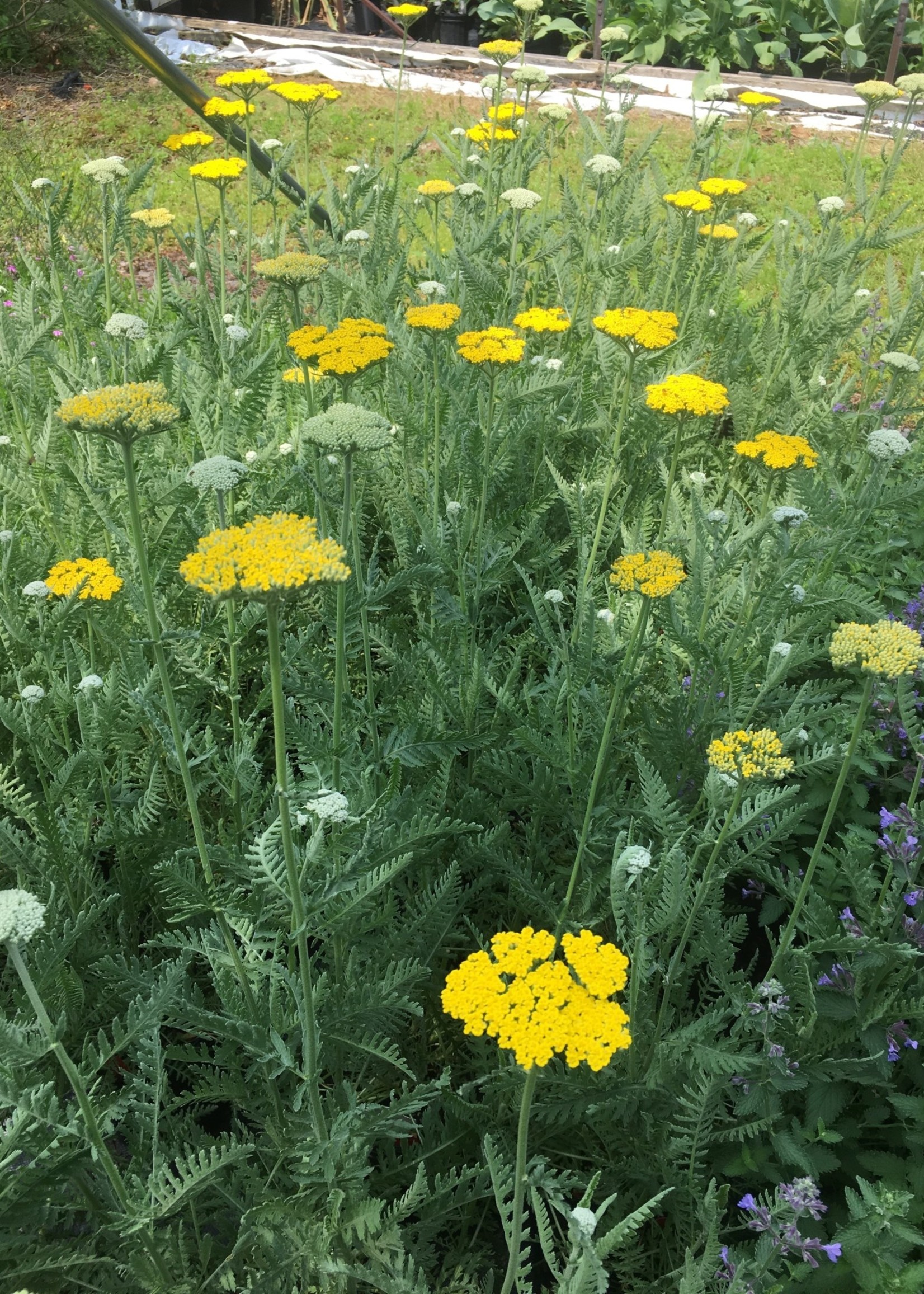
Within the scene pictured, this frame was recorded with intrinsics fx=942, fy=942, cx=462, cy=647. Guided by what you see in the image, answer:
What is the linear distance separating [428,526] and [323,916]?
3.49 ft

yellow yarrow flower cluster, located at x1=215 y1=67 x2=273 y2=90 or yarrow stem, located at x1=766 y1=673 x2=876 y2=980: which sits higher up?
yellow yarrow flower cluster, located at x1=215 y1=67 x2=273 y2=90

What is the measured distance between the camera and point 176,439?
121 inches

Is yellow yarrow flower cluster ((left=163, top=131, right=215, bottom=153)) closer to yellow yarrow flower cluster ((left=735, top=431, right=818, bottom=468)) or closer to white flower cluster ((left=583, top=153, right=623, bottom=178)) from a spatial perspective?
white flower cluster ((left=583, top=153, right=623, bottom=178))

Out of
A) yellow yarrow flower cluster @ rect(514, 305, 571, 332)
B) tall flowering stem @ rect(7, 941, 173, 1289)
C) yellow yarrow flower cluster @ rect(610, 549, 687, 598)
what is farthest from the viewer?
yellow yarrow flower cluster @ rect(514, 305, 571, 332)

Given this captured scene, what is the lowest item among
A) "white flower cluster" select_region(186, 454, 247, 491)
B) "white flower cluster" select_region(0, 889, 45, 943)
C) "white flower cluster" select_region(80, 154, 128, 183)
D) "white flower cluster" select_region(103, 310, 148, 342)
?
"white flower cluster" select_region(0, 889, 45, 943)

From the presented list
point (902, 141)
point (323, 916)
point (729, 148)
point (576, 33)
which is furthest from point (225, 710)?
point (576, 33)

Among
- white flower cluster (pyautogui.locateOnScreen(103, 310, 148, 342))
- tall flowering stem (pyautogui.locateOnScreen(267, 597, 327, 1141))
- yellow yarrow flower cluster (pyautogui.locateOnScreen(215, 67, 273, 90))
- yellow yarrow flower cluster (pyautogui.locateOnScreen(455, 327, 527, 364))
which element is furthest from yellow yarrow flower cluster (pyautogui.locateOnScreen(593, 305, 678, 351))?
yellow yarrow flower cluster (pyautogui.locateOnScreen(215, 67, 273, 90))

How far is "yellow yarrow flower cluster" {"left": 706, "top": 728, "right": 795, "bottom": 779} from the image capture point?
1.33 meters

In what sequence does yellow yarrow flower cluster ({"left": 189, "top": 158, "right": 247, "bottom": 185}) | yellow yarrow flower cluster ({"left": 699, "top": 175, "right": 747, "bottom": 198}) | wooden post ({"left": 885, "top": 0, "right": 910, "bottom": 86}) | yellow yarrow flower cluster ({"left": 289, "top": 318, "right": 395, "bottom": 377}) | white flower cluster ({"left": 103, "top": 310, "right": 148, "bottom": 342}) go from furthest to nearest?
wooden post ({"left": 885, "top": 0, "right": 910, "bottom": 86}), yellow yarrow flower cluster ({"left": 699, "top": 175, "right": 747, "bottom": 198}), yellow yarrow flower cluster ({"left": 189, "top": 158, "right": 247, "bottom": 185}), white flower cluster ({"left": 103, "top": 310, "right": 148, "bottom": 342}), yellow yarrow flower cluster ({"left": 289, "top": 318, "right": 395, "bottom": 377})

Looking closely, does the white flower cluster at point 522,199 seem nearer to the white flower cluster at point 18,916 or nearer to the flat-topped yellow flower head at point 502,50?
the flat-topped yellow flower head at point 502,50

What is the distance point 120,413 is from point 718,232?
2832 mm

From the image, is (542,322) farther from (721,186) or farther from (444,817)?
(444,817)

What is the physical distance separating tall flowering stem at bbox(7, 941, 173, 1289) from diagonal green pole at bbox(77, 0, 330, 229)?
2556 mm

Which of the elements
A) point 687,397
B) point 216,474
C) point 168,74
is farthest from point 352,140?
point 216,474
